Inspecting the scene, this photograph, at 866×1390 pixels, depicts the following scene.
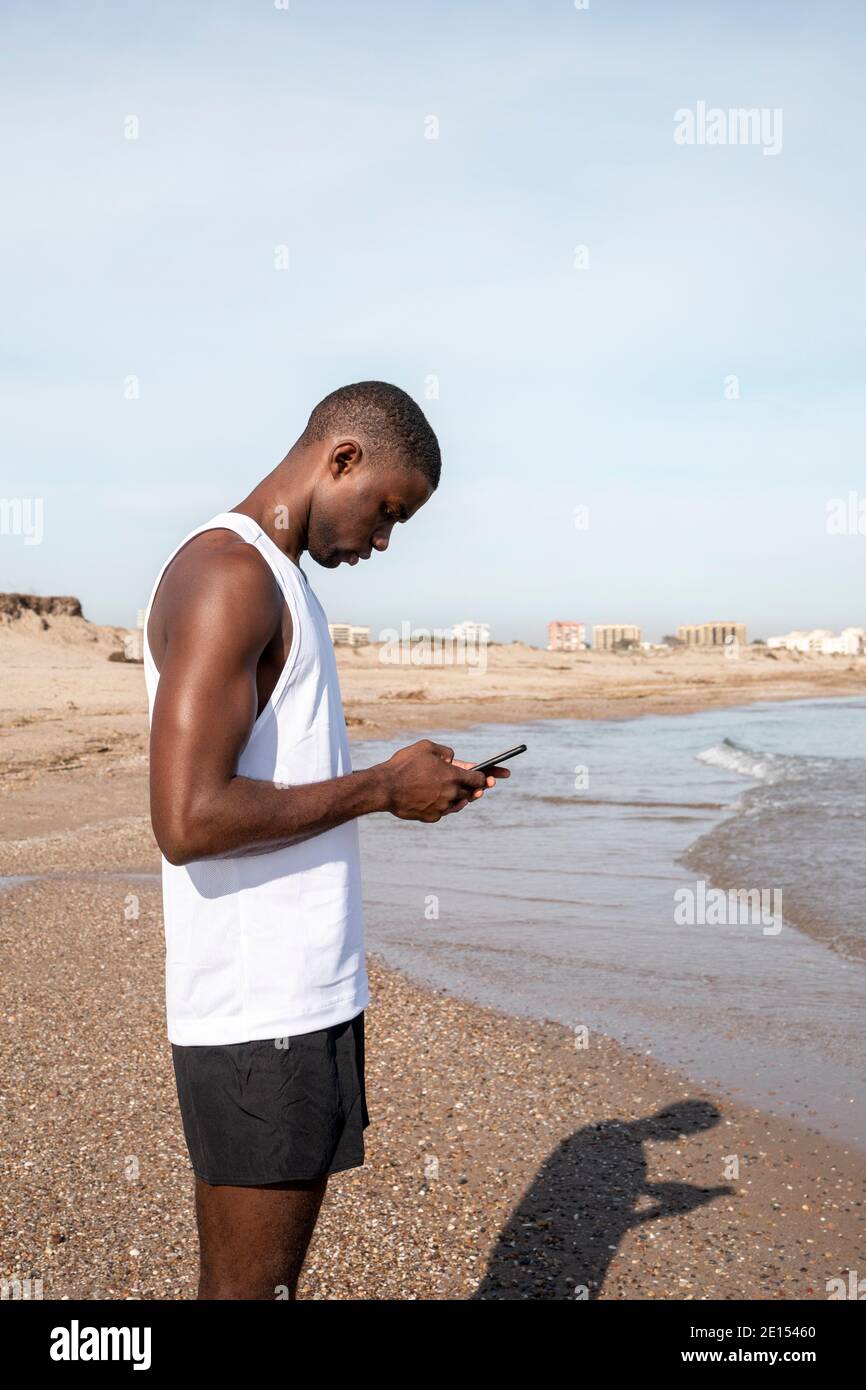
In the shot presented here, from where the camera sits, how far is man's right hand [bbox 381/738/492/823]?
2018 mm

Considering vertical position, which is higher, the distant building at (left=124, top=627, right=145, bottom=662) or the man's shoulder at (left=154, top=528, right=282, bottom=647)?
the man's shoulder at (left=154, top=528, right=282, bottom=647)

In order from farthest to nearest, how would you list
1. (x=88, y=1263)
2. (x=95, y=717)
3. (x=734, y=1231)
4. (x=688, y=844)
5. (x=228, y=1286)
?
(x=95, y=717)
(x=688, y=844)
(x=734, y=1231)
(x=88, y=1263)
(x=228, y=1286)

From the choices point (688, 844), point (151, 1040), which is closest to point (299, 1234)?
point (151, 1040)

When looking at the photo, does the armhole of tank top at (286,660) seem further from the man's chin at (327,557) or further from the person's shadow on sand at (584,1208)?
the person's shadow on sand at (584,1208)

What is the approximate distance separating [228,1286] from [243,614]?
1149mm

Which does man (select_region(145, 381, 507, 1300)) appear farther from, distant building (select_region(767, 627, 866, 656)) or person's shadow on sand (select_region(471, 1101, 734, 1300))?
distant building (select_region(767, 627, 866, 656))

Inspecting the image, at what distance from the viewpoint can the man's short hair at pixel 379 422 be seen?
2117 millimetres

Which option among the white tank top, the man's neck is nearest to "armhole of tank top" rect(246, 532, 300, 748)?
the white tank top

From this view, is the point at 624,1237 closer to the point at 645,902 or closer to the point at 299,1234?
the point at 299,1234

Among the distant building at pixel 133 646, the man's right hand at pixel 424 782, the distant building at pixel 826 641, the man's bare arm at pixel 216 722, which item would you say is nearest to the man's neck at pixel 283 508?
the man's bare arm at pixel 216 722

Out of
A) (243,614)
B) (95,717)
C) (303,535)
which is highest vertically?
(303,535)

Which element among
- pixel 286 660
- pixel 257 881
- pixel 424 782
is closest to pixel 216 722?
pixel 286 660

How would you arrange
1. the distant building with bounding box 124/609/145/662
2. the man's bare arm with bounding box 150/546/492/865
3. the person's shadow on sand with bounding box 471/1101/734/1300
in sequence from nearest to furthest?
the man's bare arm with bounding box 150/546/492/865 < the person's shadow on sand with bounding box 471/1101/734/1300 < the distant building with bounding box 124/609/145/662

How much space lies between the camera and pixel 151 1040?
534 cm
